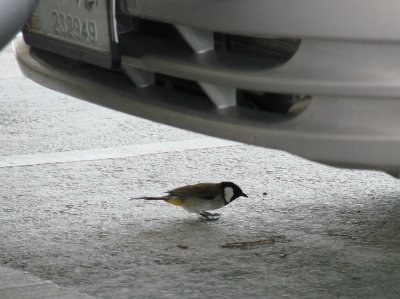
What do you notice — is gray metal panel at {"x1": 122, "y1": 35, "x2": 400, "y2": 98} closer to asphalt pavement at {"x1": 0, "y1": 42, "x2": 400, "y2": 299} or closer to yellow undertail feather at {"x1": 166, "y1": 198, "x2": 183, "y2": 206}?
asphalt pavement at {"x1": 0, "y1": 42, "x2": 400, "y2": 299}

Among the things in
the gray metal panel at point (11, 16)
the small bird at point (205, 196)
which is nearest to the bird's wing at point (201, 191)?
the small bird at point (205, 196)

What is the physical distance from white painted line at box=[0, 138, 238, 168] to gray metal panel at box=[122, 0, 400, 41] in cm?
341

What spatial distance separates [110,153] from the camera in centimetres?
718

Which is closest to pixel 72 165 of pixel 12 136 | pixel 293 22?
pixel 12 136

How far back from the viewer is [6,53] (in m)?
10.9

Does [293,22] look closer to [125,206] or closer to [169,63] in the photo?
[169,63]

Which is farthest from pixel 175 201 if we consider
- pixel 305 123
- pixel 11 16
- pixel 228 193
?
pixel 305 123

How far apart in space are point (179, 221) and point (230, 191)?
12.0 inches

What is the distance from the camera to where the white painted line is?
22.8ft

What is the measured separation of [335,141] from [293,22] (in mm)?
360

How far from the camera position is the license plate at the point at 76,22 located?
157 inches

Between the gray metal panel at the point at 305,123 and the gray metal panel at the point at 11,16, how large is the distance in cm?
47

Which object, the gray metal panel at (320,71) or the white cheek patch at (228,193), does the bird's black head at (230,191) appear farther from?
the gray metal panel at (320,71)

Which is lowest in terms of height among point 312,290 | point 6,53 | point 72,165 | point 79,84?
point 6,53
